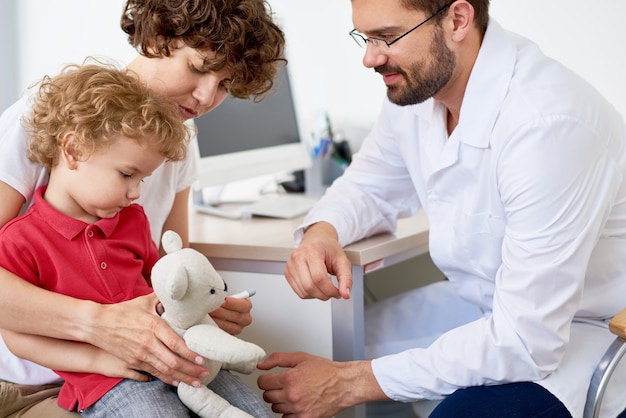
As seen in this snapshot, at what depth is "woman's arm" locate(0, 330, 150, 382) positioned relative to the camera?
47.4 inches

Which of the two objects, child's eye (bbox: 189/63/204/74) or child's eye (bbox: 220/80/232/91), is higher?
child's eye (bbox: 189/63/204/74)

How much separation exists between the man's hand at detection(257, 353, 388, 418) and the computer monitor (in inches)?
29.5

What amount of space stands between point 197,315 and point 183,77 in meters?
0.46

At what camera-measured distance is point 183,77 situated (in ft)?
4.58

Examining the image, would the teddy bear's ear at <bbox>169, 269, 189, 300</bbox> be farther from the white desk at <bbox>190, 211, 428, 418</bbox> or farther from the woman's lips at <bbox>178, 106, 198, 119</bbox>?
the white desk at <bbox>190, 211, 428, 418</bbox>

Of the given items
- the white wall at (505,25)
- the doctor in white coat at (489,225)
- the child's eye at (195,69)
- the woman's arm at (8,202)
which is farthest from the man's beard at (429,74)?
the white wall at (505,25)

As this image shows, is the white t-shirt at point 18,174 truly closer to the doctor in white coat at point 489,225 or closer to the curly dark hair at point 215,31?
the curly dark hair at point 215,31

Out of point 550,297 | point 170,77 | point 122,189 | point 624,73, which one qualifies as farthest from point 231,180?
point 624,73

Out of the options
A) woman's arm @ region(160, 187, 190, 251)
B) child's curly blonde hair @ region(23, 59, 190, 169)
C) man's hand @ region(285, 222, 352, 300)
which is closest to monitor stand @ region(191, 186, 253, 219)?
woman's arm @ region(160, 187, 190, 251)

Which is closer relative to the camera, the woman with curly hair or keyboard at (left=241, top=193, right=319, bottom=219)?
the woman with curly hair

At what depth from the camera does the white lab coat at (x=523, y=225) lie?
1.32 m

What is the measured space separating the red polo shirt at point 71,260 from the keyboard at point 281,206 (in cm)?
77

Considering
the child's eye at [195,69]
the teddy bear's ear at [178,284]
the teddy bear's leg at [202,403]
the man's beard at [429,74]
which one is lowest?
the teddy bear's leg at [202,403]

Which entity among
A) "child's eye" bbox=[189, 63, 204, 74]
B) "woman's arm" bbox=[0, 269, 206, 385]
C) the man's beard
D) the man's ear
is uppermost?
the man's ear
